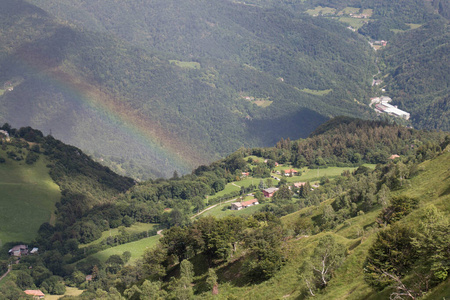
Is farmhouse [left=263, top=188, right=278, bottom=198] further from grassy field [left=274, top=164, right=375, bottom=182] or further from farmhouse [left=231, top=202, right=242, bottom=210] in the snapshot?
grassy field [left=274, top=164, right=375, bottom=182]

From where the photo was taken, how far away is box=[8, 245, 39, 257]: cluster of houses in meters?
137

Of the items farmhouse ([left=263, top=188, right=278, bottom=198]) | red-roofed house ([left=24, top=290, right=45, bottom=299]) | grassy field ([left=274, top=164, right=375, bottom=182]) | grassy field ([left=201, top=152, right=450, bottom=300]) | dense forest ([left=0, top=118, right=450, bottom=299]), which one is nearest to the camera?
grassy field ([left=201, top=152, right=450, bottom=300])

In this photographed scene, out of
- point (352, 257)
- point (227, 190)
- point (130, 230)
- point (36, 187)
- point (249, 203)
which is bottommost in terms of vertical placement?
point (130, 230)

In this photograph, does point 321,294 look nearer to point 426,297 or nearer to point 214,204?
point 426,297

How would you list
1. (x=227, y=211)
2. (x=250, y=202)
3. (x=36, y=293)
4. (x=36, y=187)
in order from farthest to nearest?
1. (x=36, y=187)
2. (x=250, y=202)
3. (x=227, y=211)
4. (x=36, y=293)

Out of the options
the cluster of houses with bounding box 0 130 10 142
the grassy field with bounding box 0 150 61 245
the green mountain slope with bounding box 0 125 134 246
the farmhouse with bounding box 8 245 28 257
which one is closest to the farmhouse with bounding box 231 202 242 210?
the green mountain slope with bounding box 0 125 134 246

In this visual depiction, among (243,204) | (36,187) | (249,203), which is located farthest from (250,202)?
(36,187)

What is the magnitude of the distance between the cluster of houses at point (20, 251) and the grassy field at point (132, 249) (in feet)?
59.3

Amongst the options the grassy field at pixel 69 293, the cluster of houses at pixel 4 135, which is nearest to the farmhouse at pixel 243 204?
the grassy field at pixel 69 293

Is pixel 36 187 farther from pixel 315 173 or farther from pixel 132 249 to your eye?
pixel 315 173

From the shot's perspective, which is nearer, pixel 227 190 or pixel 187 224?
pixel 187 224

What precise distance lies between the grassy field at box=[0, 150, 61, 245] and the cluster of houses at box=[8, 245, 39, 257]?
12.7ft

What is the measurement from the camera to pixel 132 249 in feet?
458

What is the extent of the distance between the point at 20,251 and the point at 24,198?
24361 millimetres
